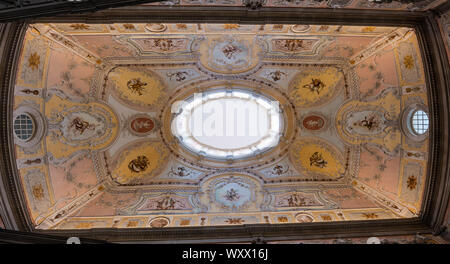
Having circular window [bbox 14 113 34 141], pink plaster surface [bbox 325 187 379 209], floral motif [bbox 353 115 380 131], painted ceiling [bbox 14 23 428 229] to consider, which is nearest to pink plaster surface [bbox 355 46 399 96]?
painted ceiling [bbox 14 23 428 229]

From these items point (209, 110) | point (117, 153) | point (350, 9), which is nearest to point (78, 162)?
point (117, 153)

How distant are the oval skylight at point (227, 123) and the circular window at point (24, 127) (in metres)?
6.78

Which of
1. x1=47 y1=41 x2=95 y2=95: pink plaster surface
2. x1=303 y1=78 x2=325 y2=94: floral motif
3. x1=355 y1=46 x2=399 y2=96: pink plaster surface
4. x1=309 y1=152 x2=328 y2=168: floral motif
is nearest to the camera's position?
x1=47 y1=41 x2=95 y2=95: pink plaster surface

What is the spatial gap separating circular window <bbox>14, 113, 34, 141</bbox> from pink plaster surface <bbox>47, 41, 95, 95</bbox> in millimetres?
1674

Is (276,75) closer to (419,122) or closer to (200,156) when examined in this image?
(200,156)

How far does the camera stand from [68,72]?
12602 millimetres

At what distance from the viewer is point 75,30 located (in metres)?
10.9

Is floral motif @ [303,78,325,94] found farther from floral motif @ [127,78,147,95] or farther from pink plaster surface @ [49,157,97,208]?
pink plaster surface @ [49,157,97,208]

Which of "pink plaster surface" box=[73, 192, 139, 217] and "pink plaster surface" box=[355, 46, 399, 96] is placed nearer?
"pink plaster surface" box=[355, 46, 399, 96]

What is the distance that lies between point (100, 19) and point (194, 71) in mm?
5833

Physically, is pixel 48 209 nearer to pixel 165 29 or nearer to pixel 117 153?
pixel 117 153

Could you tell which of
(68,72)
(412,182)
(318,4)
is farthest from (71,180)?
(412,182)

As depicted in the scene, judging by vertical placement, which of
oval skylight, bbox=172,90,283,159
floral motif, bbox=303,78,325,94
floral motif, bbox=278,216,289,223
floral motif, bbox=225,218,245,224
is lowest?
floral motif, bbox=225,218,245,224

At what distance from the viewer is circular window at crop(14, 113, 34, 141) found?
422 inches
